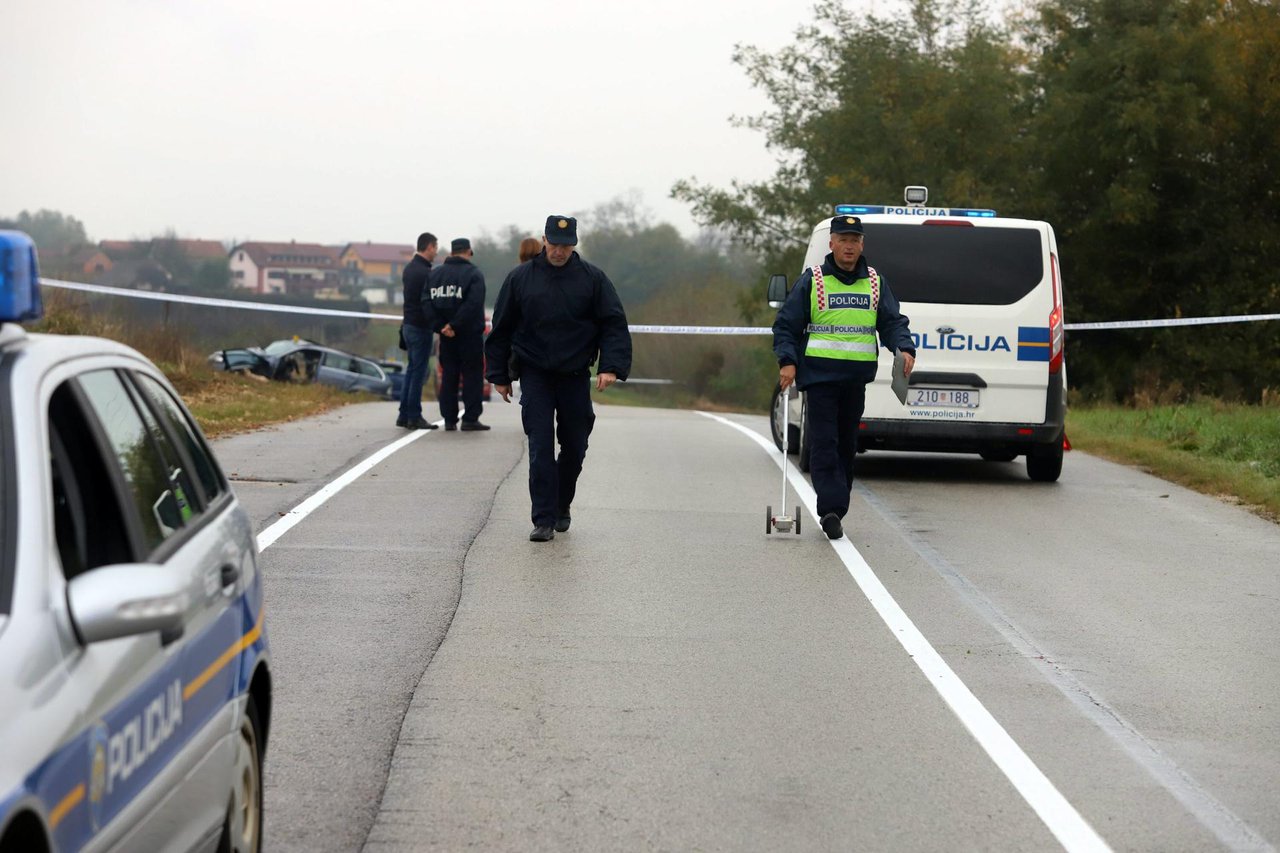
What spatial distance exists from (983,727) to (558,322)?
4966 millimetres

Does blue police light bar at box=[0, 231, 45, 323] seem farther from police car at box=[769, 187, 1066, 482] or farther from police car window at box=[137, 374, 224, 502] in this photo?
police car at box=[769, 187, 1066, 482]

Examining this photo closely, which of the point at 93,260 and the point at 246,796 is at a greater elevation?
the point at 246,796

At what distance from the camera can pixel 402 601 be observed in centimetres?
856

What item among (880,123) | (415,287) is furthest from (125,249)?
(415,287)

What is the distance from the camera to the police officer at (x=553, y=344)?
10641 mm

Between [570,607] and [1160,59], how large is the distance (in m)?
29.3

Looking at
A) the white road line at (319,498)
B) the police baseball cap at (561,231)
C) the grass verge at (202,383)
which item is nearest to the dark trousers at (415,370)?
the white road line at (319,498)

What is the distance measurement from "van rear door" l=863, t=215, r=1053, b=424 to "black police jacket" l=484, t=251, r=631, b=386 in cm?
393

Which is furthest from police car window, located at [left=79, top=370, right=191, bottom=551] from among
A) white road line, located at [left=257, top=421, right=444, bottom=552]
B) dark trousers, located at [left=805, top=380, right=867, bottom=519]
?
dark trousers, located at [left=805, top=380, right=867, bottom=519]

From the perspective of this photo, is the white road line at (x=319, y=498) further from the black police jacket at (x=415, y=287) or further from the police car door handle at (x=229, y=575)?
the police car door handle at (x=229, y=575)

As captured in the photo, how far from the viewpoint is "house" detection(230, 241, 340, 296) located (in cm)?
16738

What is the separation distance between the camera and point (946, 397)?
14.2m

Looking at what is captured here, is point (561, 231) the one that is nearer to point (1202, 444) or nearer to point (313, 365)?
point (1202, 444)

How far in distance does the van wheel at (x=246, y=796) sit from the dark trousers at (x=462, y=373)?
1279cm
